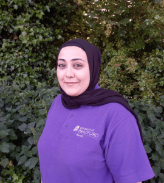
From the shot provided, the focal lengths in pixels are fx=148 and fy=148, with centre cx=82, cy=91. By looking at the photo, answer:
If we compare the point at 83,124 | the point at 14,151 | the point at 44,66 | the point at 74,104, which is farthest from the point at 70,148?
the point at 44,66

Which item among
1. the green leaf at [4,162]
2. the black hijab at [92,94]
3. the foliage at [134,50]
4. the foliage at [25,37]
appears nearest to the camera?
the black hijab at [92,94]

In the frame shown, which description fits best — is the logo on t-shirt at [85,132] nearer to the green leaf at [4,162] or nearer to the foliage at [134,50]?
the green leaf at [4,162]

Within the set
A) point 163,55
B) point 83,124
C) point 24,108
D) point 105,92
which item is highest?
point 163,55

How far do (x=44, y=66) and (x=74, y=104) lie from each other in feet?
10.5

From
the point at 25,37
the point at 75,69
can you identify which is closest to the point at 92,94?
the point at 75,69

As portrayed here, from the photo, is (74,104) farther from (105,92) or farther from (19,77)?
(19,77)

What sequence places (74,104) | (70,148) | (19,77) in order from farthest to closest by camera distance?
1. (19,77)
2. (74,104)
3. (70,148)

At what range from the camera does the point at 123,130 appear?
37.5 inches

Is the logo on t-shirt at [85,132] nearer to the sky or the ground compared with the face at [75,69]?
nearer to the ground

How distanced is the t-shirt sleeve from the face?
1.37 ft

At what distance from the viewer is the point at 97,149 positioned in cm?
100

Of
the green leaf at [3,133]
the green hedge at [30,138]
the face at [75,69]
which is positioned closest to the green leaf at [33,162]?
the green hedge at [30,138]

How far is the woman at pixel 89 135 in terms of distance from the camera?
3.10ft

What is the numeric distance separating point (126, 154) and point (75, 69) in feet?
2.29
